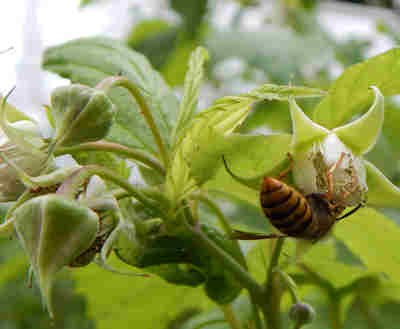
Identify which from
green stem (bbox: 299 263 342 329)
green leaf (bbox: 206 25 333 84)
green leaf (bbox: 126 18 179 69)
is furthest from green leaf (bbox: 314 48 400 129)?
green leaf (bbox: 126 18 179 69)

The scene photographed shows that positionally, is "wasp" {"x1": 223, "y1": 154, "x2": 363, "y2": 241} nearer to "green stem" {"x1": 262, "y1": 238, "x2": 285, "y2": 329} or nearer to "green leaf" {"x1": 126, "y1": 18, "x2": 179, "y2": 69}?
"green stem" {"x1": 262, "y1": 238, "x2": 285, "y2": 329}

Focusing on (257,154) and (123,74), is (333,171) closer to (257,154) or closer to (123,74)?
(257,154)

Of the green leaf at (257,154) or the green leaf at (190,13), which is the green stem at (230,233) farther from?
the green leaf at (190,13)

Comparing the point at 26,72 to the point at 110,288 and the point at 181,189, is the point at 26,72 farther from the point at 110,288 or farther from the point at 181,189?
the point at 181,189

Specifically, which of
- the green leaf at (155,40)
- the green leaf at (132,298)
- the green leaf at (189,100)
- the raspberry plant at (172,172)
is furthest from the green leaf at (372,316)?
the green leaf at (155,40)

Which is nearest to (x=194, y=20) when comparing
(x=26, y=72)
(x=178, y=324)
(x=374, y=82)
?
(x=178, y=324)

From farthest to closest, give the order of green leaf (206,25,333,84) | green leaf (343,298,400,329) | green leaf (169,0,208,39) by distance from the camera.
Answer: green leaf (169,0,208,39), green leaf (206,25,333,84), green leaf (343,298,400,329)
